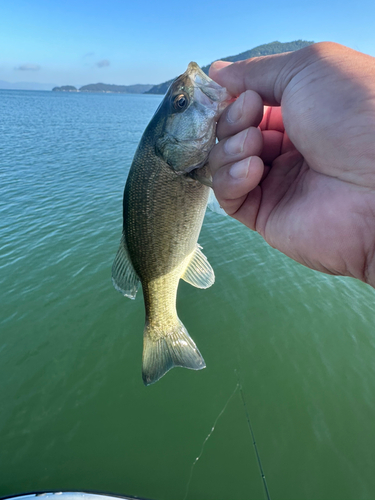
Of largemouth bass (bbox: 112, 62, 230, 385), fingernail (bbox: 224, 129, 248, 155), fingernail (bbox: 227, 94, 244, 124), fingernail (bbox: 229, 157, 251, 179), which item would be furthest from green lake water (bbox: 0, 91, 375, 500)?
fingernail (bbox: 227, 94, 244, 124)

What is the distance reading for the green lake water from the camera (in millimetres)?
4645

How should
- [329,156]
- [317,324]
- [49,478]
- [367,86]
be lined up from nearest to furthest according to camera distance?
[367,86] < [329,156] < [49,478] < [317,324]

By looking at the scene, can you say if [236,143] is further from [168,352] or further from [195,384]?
[195,384]

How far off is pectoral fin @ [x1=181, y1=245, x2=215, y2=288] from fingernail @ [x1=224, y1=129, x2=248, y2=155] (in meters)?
1.26

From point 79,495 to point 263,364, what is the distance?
13.2 feet

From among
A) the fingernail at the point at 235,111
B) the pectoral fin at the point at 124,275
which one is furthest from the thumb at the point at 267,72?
the pectoral fin at the point at 124,275

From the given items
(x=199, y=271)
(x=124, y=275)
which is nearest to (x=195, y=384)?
(x=199, y=271)

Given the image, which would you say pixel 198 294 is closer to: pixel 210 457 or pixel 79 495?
pixel 210 457

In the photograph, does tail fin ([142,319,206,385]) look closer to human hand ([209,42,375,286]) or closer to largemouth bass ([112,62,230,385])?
largemouth bass ([112,62,230,385])

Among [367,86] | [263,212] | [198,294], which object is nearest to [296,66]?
[367,86]

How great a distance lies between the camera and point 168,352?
10.2 feet

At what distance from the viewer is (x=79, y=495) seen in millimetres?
3809

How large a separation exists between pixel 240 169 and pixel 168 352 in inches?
79.4

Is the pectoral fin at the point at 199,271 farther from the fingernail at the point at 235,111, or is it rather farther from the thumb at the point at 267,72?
the thumb at the point at 267,72
